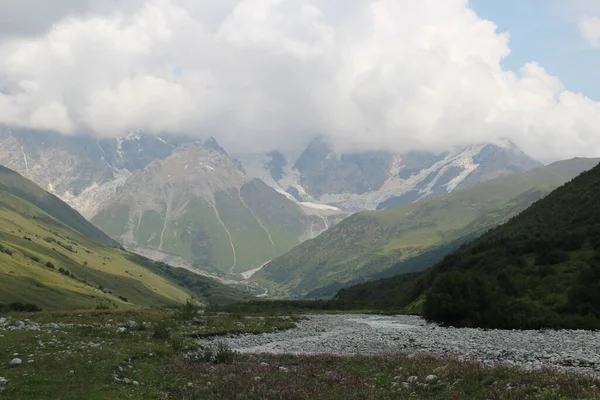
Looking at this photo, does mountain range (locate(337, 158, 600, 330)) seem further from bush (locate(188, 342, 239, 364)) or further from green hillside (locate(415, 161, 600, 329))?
bush (locate(188, 342, 239, 364))

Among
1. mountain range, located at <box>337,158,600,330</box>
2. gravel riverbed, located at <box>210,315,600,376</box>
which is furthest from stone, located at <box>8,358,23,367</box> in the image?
mountain range, located at <box>337,158,600,330</box>

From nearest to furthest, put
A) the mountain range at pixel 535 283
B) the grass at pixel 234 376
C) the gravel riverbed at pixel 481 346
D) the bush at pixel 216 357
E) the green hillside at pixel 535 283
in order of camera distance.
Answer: the grass at pixel 234 376 → the gravel riverbed at pixel 481 346 → the bush at pixel 216 357 → the mountain range at pixel 535 283 → the green hillside at pixel 535 283

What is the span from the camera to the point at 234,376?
24.8 meters

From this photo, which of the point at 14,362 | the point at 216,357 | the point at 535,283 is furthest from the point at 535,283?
the point at 14,362

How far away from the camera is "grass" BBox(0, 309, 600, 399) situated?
20078 mm

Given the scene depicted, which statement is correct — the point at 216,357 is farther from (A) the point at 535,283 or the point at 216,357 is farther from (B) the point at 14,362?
(A) the point at 535,283

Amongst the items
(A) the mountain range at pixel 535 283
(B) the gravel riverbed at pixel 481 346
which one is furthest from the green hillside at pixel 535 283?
(B) the gravel riverbed at pixel 481 346

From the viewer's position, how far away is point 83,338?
38656 mm

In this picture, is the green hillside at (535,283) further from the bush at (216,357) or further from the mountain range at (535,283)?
the bush at (216,357)

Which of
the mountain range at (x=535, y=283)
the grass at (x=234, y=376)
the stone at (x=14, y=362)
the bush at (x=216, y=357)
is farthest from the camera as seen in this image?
the mountain range at (x=535, y=283)

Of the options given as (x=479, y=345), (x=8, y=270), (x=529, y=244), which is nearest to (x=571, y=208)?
(x=529, y=244)

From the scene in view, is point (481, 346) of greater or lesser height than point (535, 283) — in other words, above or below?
below

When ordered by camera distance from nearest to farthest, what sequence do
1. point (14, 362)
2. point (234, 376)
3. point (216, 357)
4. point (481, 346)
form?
point (234, 376)
point (14, 362)
point (216, 357)
point (481, 346)

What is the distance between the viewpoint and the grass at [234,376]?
20.1 metres
